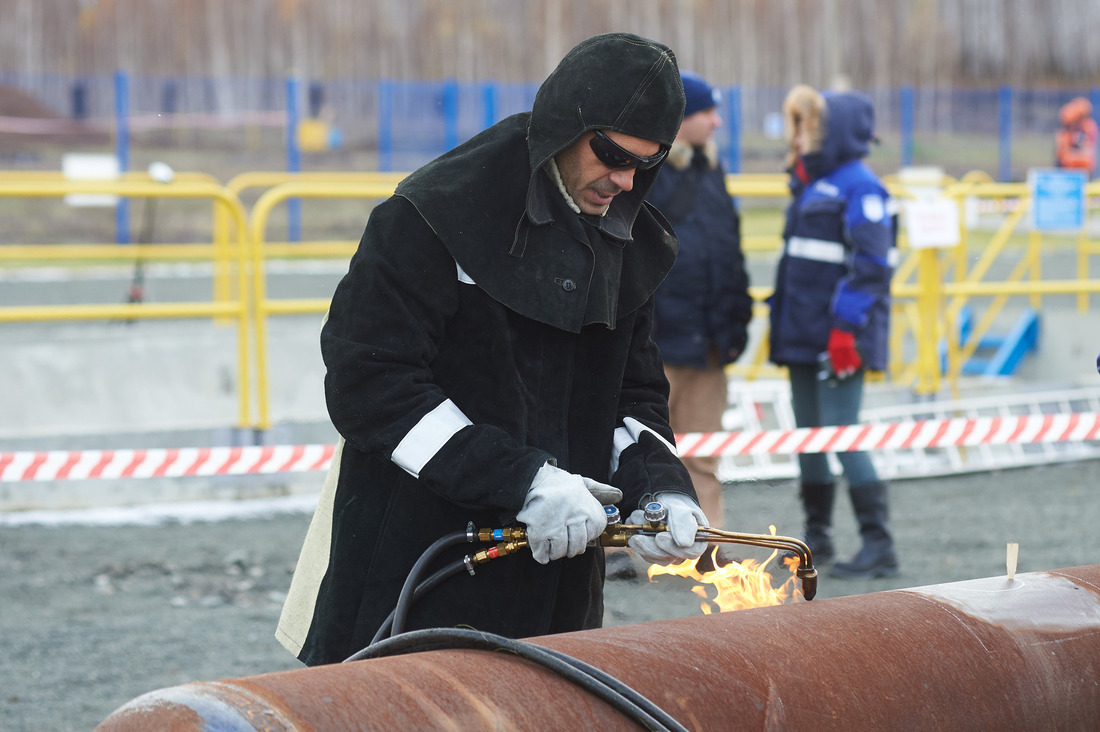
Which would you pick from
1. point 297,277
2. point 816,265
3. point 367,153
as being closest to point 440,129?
point 367,153

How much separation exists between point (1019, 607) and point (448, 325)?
1.05m

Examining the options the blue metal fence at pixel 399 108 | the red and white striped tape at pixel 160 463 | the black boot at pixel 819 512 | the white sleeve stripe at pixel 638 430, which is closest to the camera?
the white sleeve stripe at pixel 638 430

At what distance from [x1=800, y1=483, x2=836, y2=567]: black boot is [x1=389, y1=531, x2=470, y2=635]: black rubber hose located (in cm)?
368

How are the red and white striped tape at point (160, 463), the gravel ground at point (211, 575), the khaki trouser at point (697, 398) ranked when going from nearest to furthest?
the gravel ground at point (211, 575), the red and white striped tape at point (160, 463), the khaki trouser at point (697, 398)

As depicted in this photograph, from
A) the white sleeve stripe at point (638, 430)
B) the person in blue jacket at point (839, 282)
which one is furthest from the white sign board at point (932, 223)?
the white sleeve stripe at point (638, 430)

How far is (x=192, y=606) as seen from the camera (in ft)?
16.3

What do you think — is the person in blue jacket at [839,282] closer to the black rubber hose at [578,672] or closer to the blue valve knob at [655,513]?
the blue valve knob at [655,513]

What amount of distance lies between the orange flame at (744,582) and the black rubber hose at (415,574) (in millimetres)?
439

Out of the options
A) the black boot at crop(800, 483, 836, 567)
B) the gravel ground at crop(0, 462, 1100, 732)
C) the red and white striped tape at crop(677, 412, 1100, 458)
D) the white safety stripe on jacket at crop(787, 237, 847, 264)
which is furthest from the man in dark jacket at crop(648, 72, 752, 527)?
the gravel ground at crop(0, 462, 1100, 732)

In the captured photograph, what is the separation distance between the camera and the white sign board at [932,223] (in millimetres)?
7410

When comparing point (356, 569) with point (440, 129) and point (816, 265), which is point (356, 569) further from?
point (440, 129)

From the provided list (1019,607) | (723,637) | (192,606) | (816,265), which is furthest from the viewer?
(816,265)

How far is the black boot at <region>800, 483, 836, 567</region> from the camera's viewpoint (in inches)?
220

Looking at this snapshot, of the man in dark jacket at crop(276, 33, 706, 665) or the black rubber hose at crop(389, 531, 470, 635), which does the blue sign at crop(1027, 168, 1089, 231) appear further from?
the black rubber hose at crop(389, 531, 470, 635)
